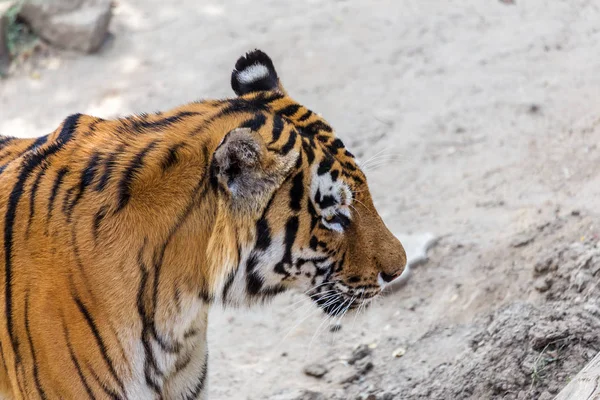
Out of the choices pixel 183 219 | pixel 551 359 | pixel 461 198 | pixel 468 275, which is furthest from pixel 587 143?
pixel 183 219

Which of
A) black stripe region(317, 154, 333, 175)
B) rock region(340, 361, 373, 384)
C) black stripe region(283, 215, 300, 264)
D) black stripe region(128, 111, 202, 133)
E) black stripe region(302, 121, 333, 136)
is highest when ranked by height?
black stripe region(128, 111, 202, 133)

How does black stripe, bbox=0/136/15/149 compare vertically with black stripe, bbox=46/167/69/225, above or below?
above

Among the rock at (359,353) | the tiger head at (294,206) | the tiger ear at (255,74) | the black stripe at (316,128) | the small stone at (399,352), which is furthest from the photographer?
the rock at (359,353)

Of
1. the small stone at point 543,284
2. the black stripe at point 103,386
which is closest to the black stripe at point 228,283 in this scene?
the black stripe at point 103,386

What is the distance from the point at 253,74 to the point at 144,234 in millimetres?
716

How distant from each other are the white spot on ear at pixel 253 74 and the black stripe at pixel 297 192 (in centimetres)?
47

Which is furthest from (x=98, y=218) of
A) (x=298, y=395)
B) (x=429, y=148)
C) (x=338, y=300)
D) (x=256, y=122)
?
(x=429, y=148)

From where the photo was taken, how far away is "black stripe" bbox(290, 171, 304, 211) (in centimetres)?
240

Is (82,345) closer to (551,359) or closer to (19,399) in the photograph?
(19,399)

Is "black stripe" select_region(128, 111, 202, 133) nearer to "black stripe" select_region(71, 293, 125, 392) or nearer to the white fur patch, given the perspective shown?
the white fur patch

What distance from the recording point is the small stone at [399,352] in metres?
3.60

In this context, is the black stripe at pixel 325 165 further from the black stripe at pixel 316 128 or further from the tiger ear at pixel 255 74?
the tiger ear at pixel 255 74

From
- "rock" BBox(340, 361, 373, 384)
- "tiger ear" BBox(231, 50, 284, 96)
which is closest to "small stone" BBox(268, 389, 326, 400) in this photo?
"rock" BBox(340, 361, 373, 384)

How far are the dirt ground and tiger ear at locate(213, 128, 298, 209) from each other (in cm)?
55
